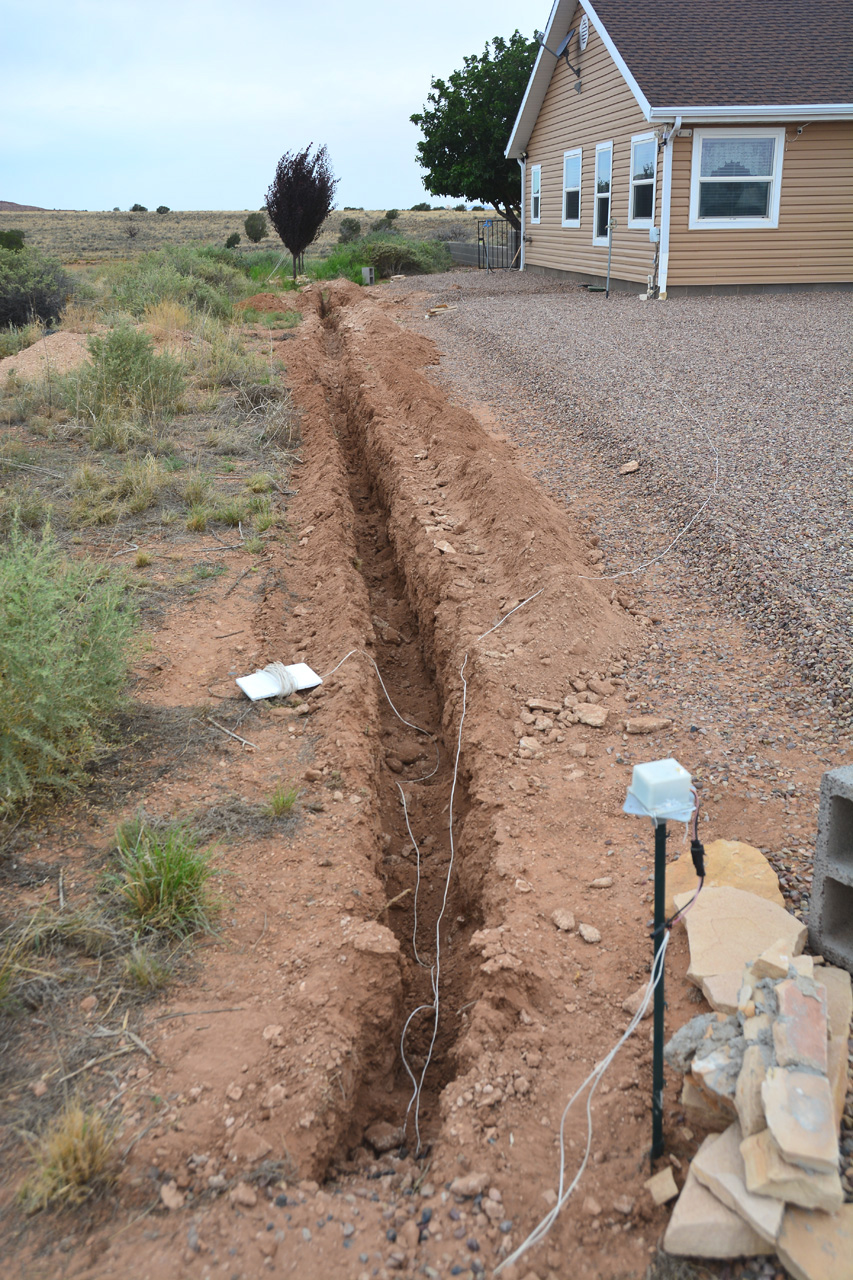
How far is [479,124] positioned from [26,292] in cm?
1671

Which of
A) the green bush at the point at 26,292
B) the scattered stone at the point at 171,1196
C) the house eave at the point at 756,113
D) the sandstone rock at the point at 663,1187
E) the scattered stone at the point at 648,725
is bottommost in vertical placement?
the scattered stone at the point at 171,1196

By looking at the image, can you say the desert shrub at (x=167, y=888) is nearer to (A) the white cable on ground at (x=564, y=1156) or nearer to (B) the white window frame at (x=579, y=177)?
(A) the white cable on ground at (x=564, y=1156)

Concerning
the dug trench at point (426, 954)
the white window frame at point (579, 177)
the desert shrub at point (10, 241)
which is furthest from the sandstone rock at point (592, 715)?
the desert shrub at point (10, 241)

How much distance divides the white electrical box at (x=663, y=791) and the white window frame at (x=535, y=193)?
22.2 m

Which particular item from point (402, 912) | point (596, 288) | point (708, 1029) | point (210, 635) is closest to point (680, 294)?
point (596, 288)

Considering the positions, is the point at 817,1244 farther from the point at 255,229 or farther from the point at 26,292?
the point at 255,229

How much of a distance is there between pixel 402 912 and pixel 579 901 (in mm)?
994

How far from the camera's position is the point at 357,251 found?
27.1 m

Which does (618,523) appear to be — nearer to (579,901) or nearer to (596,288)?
(579,901)

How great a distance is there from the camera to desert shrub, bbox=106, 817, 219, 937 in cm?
314

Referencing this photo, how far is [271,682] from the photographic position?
4.82 meters

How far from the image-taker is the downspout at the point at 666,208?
13867 mm

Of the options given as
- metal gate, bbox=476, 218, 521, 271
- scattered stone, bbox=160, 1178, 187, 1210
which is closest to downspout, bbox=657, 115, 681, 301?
metal gate, bbox=476, 218, 521, 271

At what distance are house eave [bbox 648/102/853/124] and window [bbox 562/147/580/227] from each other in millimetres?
5061
